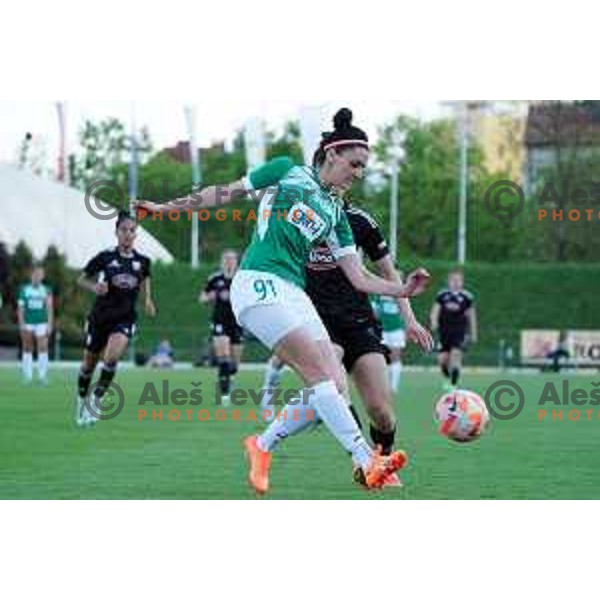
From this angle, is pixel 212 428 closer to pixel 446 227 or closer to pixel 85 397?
pixel 85 397

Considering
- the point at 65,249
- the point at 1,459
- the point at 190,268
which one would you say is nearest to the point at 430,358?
the point at 190,268

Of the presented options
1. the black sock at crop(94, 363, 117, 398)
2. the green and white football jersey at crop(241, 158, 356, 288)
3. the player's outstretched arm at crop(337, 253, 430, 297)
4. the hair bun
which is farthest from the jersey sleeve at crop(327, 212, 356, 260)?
the black sock at crop(94, 363, 117, 398)

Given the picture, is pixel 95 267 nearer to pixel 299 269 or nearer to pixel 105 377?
pixel 105 377

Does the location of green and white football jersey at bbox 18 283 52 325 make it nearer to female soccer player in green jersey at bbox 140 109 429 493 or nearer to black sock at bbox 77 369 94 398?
black sock at bbox 77 369 94 398

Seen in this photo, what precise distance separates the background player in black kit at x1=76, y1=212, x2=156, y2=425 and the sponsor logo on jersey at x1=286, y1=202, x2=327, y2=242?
24.7 feet

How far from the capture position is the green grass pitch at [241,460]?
10.4m

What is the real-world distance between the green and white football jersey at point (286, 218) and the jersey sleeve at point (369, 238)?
1.57m

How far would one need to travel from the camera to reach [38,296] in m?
31.0

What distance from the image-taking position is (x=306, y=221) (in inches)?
368

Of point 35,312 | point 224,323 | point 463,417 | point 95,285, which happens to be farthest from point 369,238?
point 35,312

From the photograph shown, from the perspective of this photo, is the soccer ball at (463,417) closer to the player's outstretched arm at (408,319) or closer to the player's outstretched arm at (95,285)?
the player's outstretched arm at (408,319)

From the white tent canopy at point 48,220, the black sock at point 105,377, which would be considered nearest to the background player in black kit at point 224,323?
the black sock at point 105,377

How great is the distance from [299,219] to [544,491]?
2.64 m

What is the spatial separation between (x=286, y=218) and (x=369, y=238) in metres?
1.89
